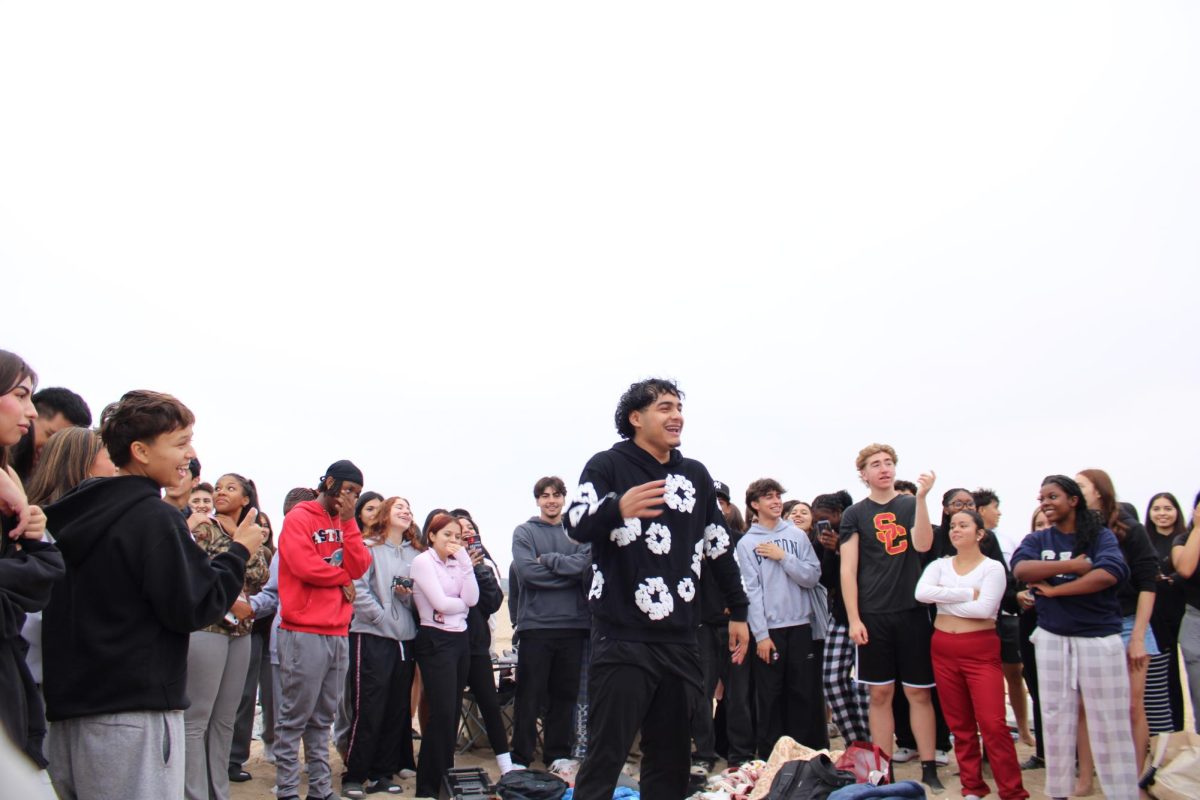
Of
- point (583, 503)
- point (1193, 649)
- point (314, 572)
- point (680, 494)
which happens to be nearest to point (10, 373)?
point (583, 503)

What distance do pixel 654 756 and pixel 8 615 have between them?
2.71 metres

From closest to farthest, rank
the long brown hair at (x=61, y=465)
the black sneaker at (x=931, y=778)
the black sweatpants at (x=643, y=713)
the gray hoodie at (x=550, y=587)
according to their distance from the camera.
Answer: the long brown hair at (x=61, y=465)
the black sweatpants at (x=643, y=713)
the black sneaker at (x=931, y=778)
the gray hoodie at (x=550, y=587)

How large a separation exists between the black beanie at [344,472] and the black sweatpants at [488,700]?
2.03 metres

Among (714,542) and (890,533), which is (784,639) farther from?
(714,542)

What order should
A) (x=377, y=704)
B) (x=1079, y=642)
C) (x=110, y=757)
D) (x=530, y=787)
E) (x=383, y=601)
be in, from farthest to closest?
(x=383, y=601) < (x=377, y=704) < (x=530, y=787) < (x=1079, y=642) < (x=110, y=757)

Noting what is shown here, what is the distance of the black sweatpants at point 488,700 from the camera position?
737cm

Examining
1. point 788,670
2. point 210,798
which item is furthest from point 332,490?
point 788,670

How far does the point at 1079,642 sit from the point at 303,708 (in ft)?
16.3

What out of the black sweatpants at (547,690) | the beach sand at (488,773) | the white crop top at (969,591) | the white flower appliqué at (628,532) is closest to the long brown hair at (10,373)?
the white flower appliqué at (628,532)

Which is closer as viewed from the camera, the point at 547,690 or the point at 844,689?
the point at 844,689

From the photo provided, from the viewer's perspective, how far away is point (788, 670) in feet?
25.5

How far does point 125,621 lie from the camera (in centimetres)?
309

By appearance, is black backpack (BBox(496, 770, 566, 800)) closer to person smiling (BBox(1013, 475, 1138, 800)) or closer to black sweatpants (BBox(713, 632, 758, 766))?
black sweatpants (BBox(713, 632, 758, 766))

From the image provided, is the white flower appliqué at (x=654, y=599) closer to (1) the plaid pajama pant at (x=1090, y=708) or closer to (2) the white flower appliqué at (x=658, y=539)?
(2) the white flower appliqué at (x=658, y=539)
